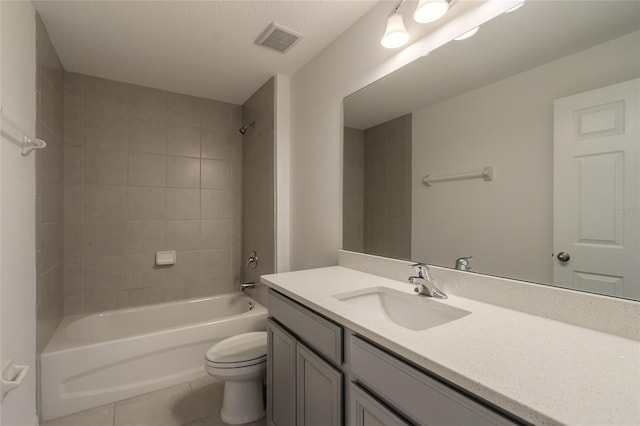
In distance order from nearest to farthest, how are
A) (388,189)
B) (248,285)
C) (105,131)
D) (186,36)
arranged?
(388,189), (186,36), (105,131), (248,285)

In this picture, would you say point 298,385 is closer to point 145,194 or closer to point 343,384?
point 343,384

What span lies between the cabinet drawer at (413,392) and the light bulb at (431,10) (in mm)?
1289

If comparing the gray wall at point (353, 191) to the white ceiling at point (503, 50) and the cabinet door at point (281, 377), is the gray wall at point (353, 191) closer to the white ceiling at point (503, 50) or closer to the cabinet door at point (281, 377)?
the white ceiling at point (503, 50)

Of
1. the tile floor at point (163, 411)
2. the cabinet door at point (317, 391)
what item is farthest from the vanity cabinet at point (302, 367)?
the tile floor at point (163, 411)

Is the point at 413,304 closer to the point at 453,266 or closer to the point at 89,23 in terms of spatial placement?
the point at 453,266

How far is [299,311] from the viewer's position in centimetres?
119

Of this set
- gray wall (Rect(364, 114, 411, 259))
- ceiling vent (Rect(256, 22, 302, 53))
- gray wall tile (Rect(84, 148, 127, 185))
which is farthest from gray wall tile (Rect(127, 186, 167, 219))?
gray wall (Rect(364, 114, 411, 259))

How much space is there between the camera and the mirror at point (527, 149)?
81cm

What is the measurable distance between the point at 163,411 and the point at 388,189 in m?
1.97

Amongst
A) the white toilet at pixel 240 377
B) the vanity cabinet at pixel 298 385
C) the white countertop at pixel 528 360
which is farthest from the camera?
the white toilet at pixel 240 377

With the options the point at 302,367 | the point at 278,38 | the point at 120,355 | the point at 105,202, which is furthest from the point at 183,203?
the point at 302,367

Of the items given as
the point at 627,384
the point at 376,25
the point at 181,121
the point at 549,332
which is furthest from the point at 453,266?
the point at 181,121

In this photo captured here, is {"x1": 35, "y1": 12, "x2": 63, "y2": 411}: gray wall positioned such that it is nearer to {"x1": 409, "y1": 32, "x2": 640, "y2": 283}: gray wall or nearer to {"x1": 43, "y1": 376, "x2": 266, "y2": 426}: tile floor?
{"x1": 43, "y1": 376, "x2": 266, "y2": 426}: tile floor

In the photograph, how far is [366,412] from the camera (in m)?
0.86
